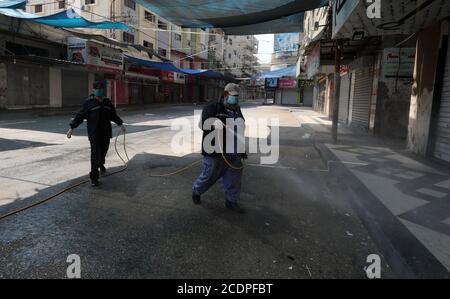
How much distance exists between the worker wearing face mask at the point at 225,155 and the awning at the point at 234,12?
443 centimetres

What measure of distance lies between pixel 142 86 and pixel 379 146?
97.9 feet

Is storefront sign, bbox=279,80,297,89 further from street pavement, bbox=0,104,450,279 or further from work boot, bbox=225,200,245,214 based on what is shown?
work boot, bbox=225,200,245,214

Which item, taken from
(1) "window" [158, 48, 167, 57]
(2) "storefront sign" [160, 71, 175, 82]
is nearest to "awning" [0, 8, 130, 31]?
(2) "storefront sign" [160, 71, 175, 82]

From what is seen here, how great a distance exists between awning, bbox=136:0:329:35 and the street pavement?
13.0ft

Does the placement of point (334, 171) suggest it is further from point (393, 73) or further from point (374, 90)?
point (374, 90)

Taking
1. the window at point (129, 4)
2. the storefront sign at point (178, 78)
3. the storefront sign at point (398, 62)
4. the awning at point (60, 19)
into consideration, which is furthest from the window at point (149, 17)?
the storefront sign at point (398, 62)

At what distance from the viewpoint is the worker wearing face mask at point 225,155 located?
429 centimetres

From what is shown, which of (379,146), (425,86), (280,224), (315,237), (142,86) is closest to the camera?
(315,237)

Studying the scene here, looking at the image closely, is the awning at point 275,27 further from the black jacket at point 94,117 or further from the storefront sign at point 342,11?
the black jacket at point 94,117

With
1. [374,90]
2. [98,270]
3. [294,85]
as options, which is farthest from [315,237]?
[294,85]

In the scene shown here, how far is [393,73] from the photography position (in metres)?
10.4

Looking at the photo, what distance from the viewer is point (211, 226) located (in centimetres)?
389

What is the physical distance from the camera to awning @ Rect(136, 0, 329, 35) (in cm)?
790

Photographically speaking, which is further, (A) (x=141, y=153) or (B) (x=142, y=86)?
(B) (x=142, y=86)
